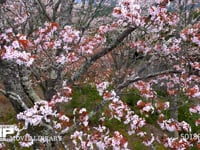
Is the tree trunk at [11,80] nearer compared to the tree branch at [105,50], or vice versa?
the tree trunk at [11,80]

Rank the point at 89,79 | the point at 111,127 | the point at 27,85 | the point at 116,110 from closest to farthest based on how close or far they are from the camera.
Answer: the point at 27,85
the point at 116,110
the point at 111,127
the point at 89,79

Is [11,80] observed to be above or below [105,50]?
below

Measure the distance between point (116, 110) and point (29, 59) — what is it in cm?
197

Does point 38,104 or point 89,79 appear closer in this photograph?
point 38,104

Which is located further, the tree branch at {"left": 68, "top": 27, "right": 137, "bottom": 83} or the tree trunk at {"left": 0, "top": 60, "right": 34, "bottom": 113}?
the tree branch at {"left": 68, "top": 27, "right": 137, "bottom": 83}

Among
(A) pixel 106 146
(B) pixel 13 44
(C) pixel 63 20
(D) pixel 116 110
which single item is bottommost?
(A) pixel 106 146

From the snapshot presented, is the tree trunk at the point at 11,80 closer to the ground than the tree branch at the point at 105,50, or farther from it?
closer to the ground

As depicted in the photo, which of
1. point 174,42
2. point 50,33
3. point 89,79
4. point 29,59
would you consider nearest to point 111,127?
point 89,79

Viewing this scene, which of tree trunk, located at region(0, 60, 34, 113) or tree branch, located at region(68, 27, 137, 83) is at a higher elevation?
tree branch, located at region(68, 27, 137, 83)

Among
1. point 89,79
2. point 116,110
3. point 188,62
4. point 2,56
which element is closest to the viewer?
point 2,56

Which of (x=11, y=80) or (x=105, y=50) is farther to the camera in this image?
(x=105, y=50)

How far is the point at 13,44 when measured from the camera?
3871 millimetres

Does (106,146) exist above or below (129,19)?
below

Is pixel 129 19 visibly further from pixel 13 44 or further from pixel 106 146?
pixel 106 146
